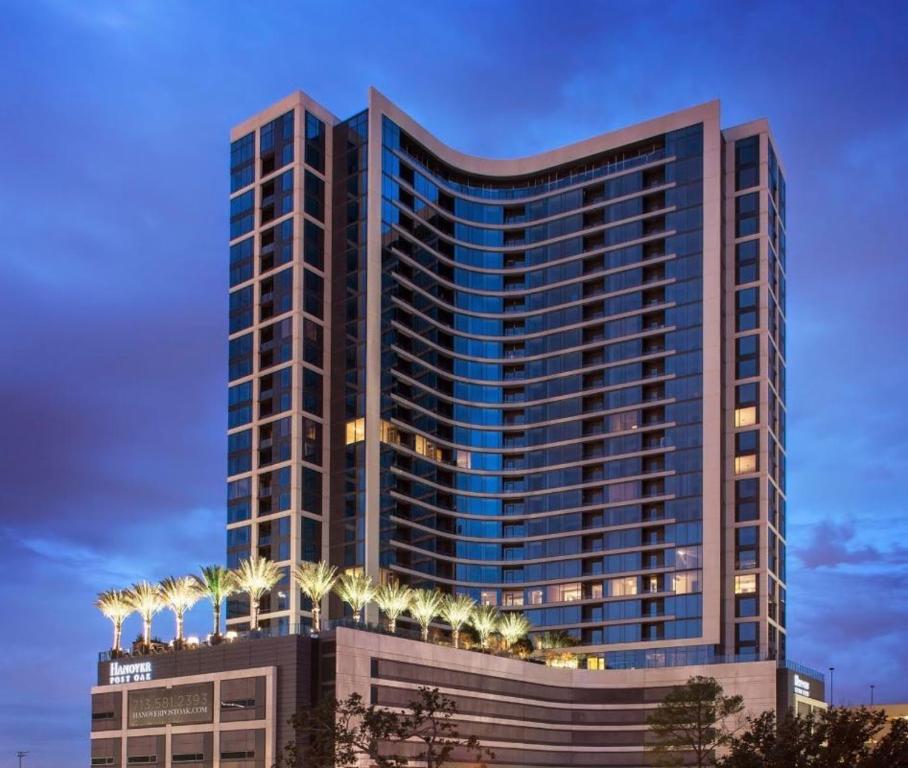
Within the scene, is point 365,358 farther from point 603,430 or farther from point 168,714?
point 168,714

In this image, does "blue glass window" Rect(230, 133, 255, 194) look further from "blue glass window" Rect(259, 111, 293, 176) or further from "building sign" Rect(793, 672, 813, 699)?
"building sign" Rect(793, 672, 813, 699)

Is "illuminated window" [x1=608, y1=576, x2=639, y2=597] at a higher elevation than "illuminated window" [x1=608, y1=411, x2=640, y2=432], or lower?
lower

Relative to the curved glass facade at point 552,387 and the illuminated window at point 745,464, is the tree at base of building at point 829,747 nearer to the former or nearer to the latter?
the curved glass facade at point 552,387

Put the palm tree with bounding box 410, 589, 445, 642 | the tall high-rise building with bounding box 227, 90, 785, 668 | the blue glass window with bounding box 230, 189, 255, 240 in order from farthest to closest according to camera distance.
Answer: the blue glass window with bounding box 230, 189, 255, 240 → the tall high-rise building with bounding box 227, 90, 785, 668 → the palm tree with bounding box 410, 589, 445, 642

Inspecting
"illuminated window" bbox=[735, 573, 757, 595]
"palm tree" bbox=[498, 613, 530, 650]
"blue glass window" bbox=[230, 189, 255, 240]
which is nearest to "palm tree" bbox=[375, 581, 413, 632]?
"palm tree" bbox=[498, 613, 530, 650]

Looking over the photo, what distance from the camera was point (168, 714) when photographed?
126 meters

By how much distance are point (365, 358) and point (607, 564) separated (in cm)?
4607

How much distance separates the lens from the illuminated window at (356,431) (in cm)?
16000

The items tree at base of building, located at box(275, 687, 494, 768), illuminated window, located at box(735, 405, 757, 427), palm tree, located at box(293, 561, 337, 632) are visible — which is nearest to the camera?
tree at base of building, located at box(275, 687, 494, 768)

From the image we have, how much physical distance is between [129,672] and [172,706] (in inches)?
321

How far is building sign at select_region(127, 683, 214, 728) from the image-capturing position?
403ft

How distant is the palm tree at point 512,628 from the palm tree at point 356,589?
70.7 feet

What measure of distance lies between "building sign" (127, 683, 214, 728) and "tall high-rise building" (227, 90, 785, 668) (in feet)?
85.9

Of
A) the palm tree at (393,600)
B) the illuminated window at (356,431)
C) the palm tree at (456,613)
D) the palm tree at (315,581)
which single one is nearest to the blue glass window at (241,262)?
the illuminated window at (356,431)
